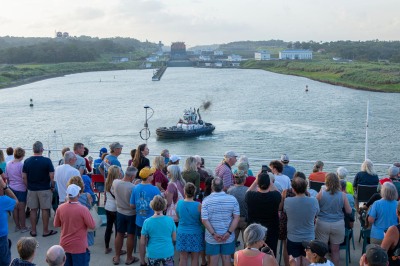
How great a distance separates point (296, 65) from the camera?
12700 centimetres

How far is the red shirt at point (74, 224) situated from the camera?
460 centimetres

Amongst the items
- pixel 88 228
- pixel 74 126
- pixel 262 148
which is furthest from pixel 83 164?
pixel 74 126

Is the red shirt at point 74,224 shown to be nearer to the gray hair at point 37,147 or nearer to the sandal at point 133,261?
the sandal at point 133,261

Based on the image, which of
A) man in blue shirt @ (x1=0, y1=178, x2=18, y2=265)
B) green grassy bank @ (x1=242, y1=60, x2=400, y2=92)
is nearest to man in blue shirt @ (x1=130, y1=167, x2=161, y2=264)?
man in blue shirt @ (x1=0, y1=178, x2=18, y2=265)

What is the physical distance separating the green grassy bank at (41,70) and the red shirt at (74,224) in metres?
91.1

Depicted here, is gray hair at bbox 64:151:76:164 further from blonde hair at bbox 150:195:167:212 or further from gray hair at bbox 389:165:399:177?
gray hair at bbox 389:165:399:177

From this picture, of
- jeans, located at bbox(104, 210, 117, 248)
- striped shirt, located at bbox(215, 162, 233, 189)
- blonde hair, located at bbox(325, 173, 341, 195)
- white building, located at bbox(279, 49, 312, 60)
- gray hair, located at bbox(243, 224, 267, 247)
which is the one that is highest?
white building, located at bbox(279, 49, 312, 60)

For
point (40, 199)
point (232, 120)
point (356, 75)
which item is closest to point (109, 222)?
point (40, 199)

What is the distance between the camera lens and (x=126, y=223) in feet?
18.3

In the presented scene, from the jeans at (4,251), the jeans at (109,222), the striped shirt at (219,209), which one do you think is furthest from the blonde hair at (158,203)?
the jeans at (4,251)

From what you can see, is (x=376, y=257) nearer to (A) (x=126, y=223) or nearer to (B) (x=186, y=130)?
(A) (x=126, y=223)

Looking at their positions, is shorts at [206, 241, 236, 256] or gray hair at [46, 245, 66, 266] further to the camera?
shorts at [206, 241, 236, 256]

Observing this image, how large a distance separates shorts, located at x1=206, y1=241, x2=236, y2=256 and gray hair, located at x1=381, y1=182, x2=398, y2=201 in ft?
5.32

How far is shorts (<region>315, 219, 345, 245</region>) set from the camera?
4.91 meters
